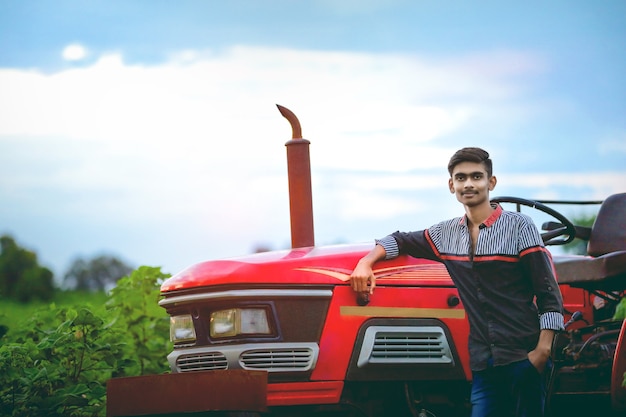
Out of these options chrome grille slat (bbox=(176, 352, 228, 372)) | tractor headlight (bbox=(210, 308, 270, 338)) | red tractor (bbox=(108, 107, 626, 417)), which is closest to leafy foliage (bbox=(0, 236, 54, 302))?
chrome grille slat (bbox=(176, 352, 228, 372))

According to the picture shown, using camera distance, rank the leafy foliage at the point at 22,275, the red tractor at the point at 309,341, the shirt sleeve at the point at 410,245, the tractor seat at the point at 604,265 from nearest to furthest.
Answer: the red tractor at the point at 309,341, the shirt sleeve at the point at 410,245, the tractor seat at the point at 604,265, the leafy foliage at the point at 22,275

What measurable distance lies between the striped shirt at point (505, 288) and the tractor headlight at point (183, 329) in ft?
4.18

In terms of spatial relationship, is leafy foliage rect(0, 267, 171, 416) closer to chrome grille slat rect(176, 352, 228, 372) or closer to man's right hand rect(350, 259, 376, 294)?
chrome grille slat rect(176, 352, 228, 372)

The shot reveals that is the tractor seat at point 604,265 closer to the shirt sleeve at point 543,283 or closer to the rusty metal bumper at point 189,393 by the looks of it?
the shirt sleeve at point 543,283

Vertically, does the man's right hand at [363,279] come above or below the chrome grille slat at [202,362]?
above

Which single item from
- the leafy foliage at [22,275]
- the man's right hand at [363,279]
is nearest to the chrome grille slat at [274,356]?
the man's right hand at [363,279]

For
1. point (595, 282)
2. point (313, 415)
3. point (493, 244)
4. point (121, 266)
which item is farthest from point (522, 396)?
point (121, 266)

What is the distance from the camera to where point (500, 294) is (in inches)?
163

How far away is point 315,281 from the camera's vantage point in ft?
14.3

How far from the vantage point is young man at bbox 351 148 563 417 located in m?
4.10

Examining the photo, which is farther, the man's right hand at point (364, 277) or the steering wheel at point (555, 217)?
the steering wheel at point (555, 217)

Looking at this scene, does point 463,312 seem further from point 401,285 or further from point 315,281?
point 315,281

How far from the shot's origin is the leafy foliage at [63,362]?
243 inches

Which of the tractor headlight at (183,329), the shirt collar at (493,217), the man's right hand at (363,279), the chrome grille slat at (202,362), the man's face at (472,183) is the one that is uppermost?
the man's face at (472,183)
